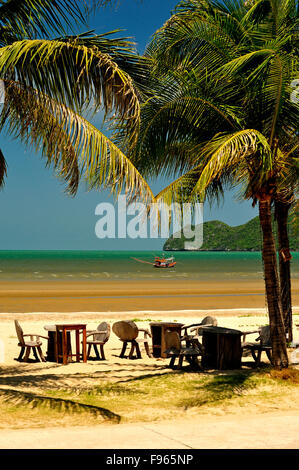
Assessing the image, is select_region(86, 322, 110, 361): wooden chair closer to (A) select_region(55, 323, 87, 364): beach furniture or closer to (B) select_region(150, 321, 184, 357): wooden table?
(A) select_region(55, 323, 87, 364): beach furniture

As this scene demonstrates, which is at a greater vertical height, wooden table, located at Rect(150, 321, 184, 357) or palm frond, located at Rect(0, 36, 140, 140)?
palm frond, located at Rect(0, 36, 140, 140)

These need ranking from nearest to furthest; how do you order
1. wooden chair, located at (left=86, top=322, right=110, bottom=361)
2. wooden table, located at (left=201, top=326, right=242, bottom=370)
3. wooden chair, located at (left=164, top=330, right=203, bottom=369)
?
wooden chair, located at (left=164, top=330, right=203, bottom=369)
wooden table, located at (left=201, top=326, right=242, bottom=370)
wooden chair, located at (left=86, top=322, right=110, bottom=361)

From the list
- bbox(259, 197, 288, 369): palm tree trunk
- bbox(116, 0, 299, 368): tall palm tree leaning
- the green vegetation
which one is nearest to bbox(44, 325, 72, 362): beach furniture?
the green vegetation

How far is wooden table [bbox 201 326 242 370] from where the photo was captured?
9516mm

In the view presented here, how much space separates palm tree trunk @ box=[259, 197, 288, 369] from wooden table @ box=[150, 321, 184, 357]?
2.53 meters

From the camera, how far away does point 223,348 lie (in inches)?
378

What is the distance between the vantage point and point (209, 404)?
7.44m

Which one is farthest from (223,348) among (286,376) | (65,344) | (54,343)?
(54,343)

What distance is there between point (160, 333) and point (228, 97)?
4775mm

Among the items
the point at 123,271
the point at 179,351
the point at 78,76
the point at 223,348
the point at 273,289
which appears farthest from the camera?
the point at 123,271

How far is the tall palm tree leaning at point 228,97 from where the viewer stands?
843cm

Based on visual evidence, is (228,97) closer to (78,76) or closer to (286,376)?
(78,76)
